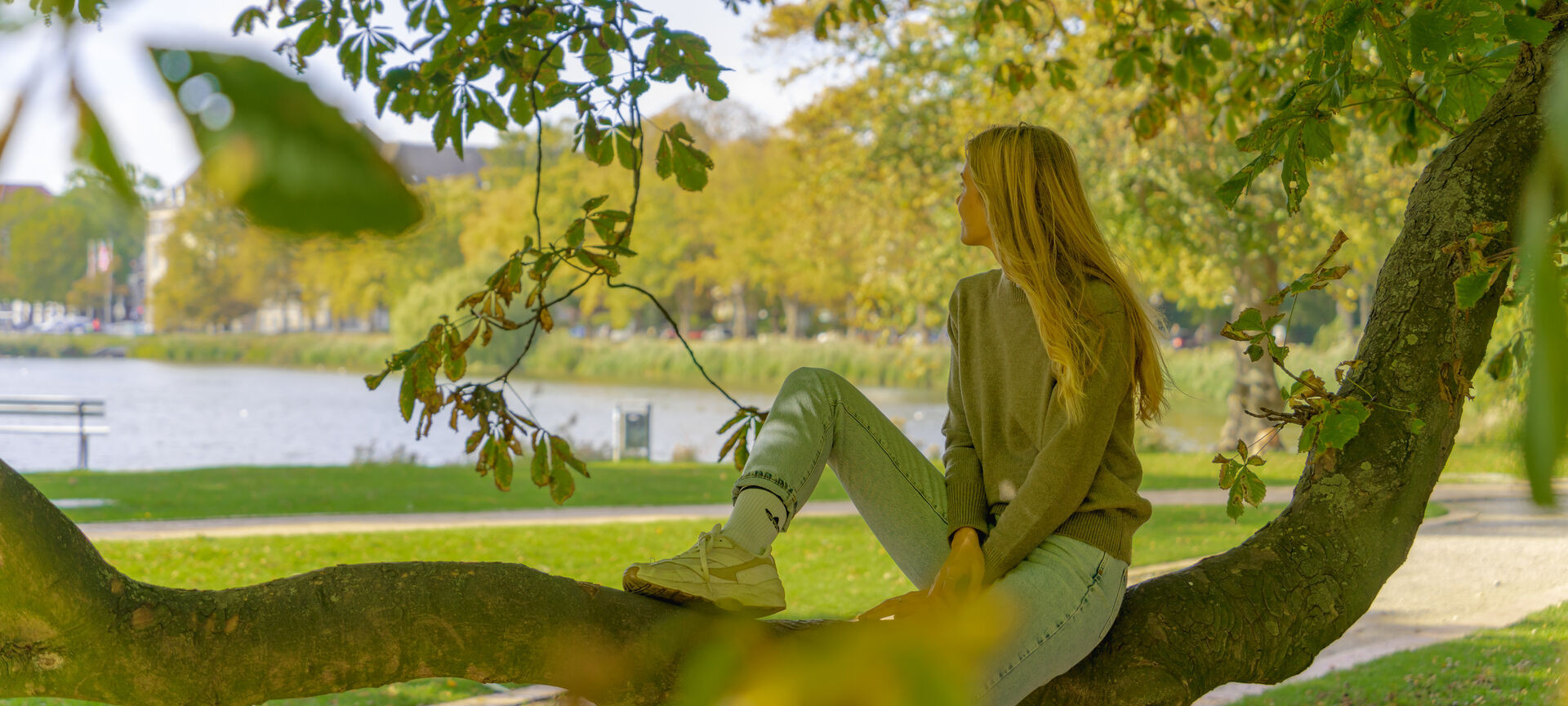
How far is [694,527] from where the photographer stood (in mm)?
8414

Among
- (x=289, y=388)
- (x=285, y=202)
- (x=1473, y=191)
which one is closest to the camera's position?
(x=285, y=202)

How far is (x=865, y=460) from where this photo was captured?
2.31 m

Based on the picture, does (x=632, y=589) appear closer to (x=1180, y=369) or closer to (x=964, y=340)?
(x=964, y=340)

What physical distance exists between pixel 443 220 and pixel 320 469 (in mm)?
12382

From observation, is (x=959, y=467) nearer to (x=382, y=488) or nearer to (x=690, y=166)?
(x=690, y=166)

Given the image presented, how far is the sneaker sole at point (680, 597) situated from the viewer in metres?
1.86

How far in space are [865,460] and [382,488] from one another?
29.6ft

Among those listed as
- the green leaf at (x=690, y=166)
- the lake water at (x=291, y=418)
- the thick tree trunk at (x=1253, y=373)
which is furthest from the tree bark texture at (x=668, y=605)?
the thick tree trunk at (x=1253, y=373)

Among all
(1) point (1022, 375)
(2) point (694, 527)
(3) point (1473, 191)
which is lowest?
(2) point (694, 527)

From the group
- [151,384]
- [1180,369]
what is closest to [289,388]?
[151,384]

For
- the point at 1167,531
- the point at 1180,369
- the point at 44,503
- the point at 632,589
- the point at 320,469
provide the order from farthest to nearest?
1. the point at 1180,369
2. the point at 320,469
3. the point at 1167,531
4. the point at 632,589
5. the point at 44,503

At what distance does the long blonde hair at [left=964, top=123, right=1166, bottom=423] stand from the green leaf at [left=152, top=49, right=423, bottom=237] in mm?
2106

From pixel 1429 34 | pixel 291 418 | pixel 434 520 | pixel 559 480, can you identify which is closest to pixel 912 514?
pixel 559 480

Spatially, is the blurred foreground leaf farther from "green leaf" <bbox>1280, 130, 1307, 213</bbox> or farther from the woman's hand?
"green leaf" <bbox>1280, 130, 1307, 213</bbox>
